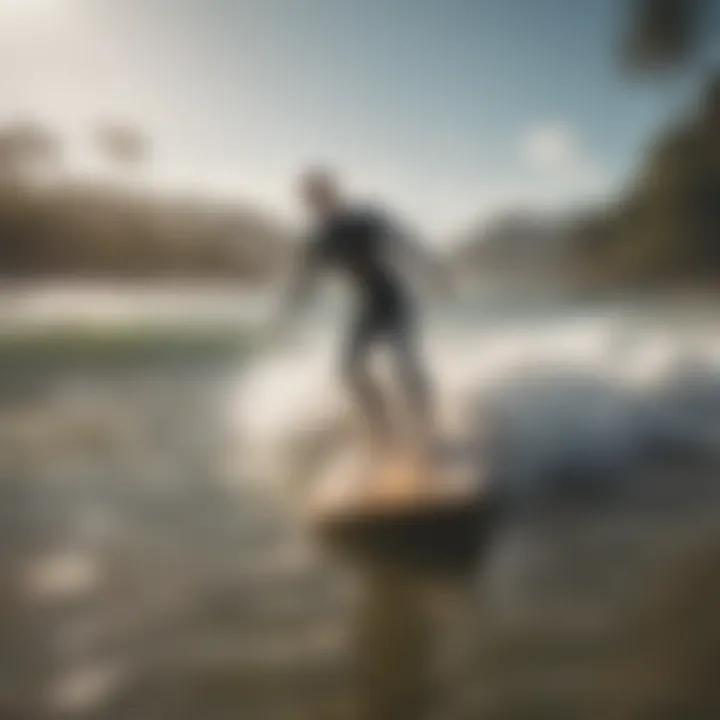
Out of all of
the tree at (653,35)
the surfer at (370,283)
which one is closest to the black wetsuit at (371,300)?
the surfer at (370,283)

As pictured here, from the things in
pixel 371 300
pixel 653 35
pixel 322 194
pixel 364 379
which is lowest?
pixel 364 379

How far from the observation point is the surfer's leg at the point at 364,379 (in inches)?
67.6

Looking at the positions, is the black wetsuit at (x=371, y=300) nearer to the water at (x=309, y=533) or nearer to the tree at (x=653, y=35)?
the water at (x=309, y=533)

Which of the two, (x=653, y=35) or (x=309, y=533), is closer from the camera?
(x=309, y=533)

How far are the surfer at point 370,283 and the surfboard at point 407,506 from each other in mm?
58

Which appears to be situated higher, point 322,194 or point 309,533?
point 322,194

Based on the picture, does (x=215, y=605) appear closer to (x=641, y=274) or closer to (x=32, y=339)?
(x=32, y=339)

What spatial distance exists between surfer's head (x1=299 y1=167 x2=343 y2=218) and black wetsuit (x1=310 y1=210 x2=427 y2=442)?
1.0 inches

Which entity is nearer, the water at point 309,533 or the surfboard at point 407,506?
the water at point 309,533

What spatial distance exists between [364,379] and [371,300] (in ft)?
0.54

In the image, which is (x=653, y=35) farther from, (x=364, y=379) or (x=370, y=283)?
(x=364, y=379)

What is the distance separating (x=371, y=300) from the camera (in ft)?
5.59

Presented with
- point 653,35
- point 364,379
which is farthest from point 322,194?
point 653,35

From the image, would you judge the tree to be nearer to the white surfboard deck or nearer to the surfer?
the surfer
